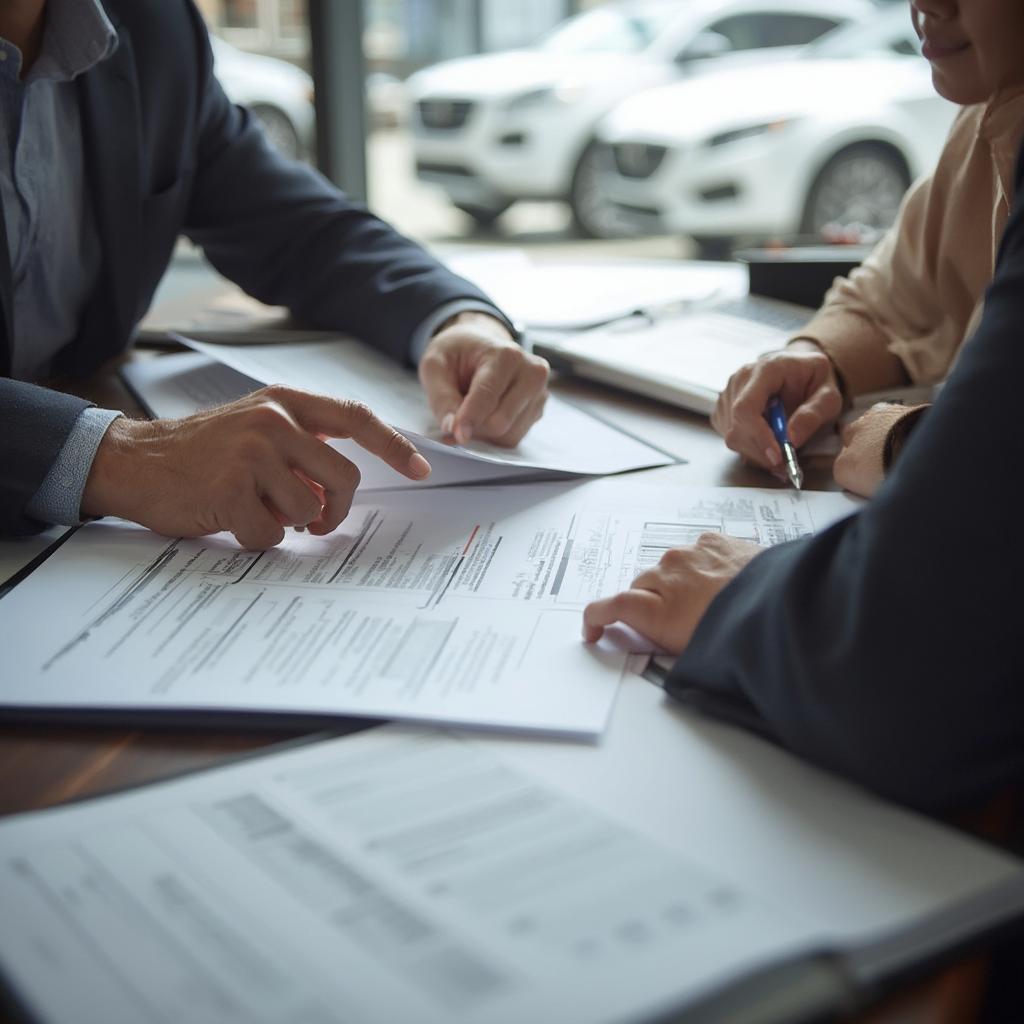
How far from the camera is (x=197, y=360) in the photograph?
1395 mm

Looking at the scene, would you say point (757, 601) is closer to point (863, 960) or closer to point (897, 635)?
point (897, 635)

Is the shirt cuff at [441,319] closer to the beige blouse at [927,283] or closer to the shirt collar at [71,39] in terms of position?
the beige blouse at [927,283]

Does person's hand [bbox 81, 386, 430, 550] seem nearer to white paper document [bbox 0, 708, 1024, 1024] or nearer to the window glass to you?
white paper document [bbox 0, 708, 1024, 1024]

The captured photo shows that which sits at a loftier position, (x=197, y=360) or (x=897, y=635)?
(x=897, y=635)

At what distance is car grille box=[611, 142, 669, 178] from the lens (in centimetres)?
379

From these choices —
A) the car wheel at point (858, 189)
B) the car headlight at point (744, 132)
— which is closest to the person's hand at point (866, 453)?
the car wheel at point (858, 189)

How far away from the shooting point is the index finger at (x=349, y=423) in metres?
0.90

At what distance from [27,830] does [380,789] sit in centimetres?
16

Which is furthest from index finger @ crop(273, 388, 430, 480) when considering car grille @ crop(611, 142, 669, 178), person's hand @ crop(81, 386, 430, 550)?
car grille @ crop(611, 142, 669, 178)

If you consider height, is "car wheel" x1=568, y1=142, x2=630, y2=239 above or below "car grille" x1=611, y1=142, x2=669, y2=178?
below

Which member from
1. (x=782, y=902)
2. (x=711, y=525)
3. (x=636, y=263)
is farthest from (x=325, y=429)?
(x=636, y=263)

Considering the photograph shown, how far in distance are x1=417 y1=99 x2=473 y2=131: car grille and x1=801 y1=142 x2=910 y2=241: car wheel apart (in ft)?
4.47

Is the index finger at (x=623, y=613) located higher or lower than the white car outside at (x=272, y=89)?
lower

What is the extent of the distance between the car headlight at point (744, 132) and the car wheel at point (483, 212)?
0.93m
